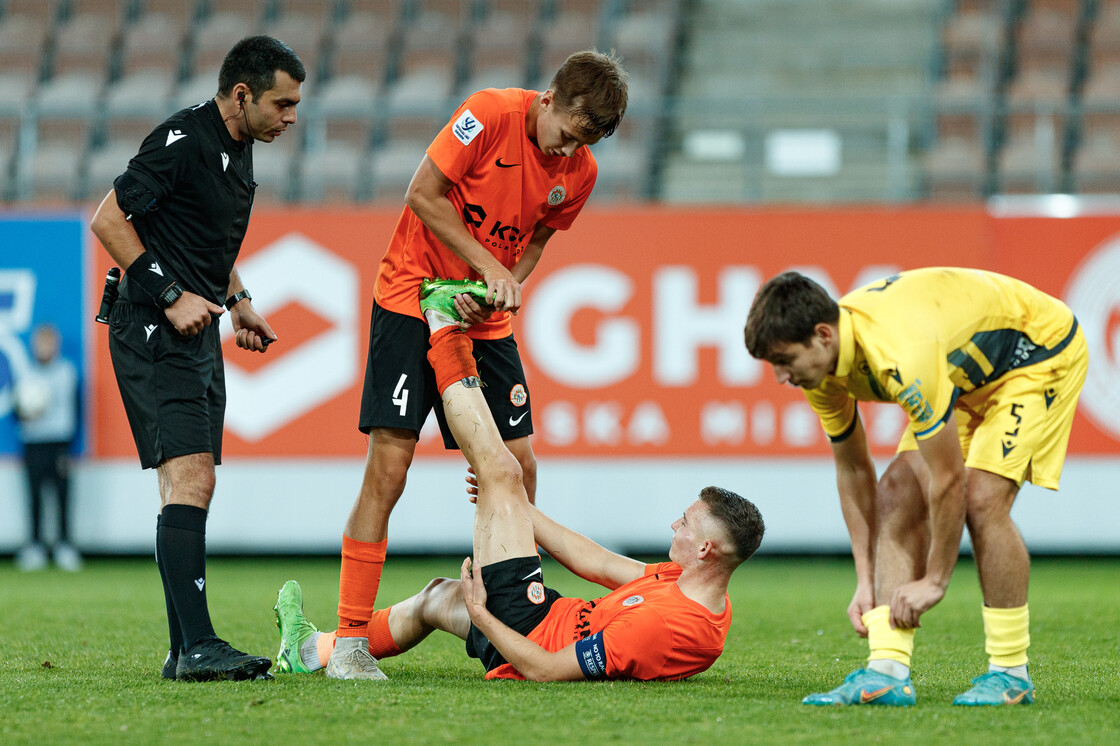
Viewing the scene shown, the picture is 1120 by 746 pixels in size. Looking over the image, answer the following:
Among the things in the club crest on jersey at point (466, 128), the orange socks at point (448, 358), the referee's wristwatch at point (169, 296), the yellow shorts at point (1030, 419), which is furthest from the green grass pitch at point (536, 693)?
the club crest on jersey at point (466, 128)

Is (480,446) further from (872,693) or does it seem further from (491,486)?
(872,693)

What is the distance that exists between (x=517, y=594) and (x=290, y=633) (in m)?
0.95

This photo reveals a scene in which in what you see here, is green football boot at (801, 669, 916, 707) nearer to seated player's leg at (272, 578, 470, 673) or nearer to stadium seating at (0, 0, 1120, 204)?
seated player's leg at (272, 578, 470, 673)

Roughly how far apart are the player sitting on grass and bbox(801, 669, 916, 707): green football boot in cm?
51

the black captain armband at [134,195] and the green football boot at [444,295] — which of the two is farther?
the green football boot at [444,295]

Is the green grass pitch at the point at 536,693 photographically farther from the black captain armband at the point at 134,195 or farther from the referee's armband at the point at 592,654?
the black captain armband at the point at 134,195

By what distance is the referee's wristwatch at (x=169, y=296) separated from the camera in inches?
163

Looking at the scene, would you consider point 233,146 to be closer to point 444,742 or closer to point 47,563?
point 444,742

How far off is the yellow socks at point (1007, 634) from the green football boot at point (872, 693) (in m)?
0.29

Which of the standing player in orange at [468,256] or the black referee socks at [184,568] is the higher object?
the standing player in orange at [468,256]


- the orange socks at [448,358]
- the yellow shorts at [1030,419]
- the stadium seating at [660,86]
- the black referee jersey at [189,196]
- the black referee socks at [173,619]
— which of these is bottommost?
the black referee socks at [173,619]

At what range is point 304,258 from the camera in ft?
31.8

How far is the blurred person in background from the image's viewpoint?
912cm

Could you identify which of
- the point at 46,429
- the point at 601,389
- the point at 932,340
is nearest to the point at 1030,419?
the point at 932,340
